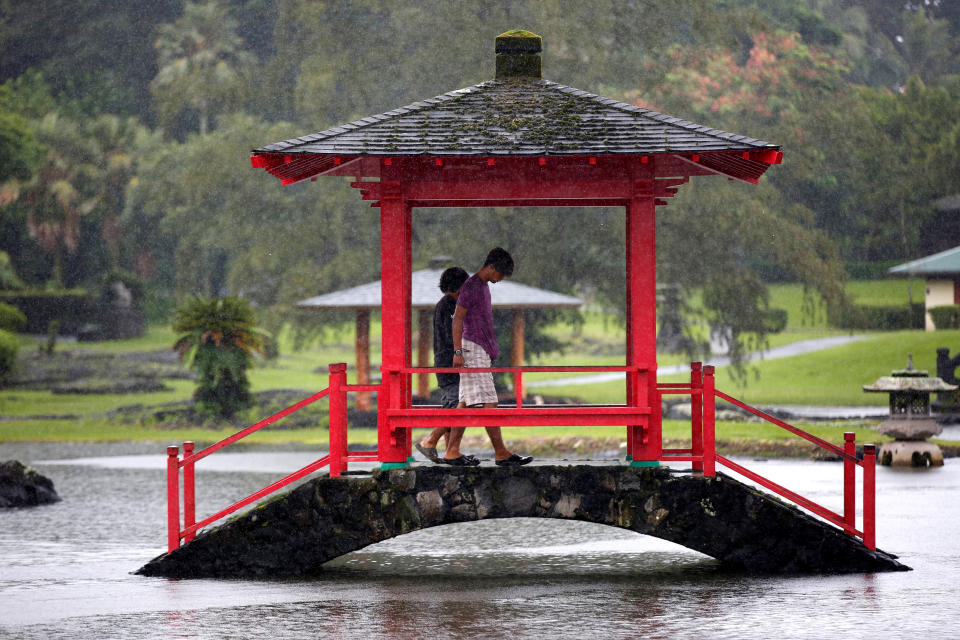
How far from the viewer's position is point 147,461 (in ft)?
85.4

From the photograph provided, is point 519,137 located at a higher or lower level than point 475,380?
higher

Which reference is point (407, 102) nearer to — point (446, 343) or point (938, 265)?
point (938, 265)

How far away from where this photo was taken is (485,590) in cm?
1191

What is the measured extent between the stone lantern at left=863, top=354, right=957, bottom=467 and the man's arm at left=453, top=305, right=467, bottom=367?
11.6m

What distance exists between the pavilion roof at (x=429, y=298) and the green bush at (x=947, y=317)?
1729cm

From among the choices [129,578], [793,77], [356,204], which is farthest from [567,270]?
[129,578]

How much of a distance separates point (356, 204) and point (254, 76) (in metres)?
7.43

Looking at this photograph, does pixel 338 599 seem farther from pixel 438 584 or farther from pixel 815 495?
pixel 815 495

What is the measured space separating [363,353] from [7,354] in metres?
13.9

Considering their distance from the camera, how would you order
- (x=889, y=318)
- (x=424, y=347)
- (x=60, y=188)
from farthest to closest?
(x=60, y=188) → (x=889, y=318) → (x=424, y=347)

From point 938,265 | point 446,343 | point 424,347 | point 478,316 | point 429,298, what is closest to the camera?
point 478,316

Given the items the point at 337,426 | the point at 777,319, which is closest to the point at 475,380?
the point at 337,426

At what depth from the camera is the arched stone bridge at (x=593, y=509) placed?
40.5ft

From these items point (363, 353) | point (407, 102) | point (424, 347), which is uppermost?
point (407, 102)
